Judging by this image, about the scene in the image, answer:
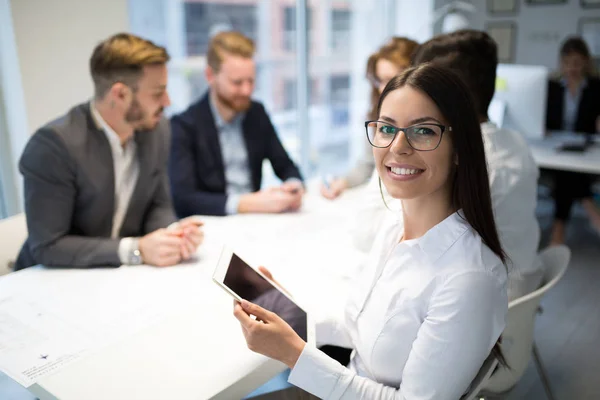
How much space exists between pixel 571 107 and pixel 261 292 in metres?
4.11

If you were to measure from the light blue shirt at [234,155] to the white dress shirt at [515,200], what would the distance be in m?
1.39

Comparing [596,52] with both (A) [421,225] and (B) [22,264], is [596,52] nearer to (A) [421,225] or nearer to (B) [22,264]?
(A) [421,225]

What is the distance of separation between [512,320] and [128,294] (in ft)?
3.41

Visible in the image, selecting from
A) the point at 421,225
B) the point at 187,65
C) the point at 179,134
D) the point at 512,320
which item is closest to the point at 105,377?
the point at 421,225

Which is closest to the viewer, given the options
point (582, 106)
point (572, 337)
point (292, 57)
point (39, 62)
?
point (39, 62)

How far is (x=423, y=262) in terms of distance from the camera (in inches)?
43.1

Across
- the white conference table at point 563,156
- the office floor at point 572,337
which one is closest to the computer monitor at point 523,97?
the white conference table at point 563,156

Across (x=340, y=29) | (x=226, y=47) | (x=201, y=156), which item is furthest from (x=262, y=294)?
(x=340, y=29)

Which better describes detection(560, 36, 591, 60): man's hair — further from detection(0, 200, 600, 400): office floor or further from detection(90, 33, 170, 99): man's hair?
detection(90, 33, 170, 99): man's hair

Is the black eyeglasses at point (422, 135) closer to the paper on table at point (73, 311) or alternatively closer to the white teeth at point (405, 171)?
the white teeth at point (405, 171)

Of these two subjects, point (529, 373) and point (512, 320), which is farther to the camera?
point (529, 373)

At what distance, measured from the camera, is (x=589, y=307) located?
3078 mm

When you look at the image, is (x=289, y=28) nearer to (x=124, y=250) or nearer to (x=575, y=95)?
(x=575, y=95)

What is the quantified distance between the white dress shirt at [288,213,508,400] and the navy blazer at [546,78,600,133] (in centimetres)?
378
